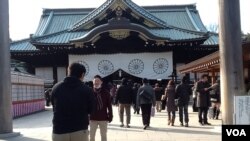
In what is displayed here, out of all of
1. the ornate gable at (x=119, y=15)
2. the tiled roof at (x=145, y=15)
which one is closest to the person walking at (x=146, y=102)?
the tiled roof at (x=145, y=15)

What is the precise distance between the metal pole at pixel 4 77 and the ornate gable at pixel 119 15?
1827 cm

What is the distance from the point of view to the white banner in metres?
31.6

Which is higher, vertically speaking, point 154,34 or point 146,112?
point 154,34

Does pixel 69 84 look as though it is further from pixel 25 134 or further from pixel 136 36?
pixel 136 36

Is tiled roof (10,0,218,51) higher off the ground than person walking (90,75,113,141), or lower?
higher

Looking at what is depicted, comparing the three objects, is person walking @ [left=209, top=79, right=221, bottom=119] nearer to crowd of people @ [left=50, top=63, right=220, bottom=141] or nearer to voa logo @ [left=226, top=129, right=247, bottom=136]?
crowd of people @ [left=50, top=63, right=220, bottom=141]

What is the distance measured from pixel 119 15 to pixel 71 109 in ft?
84.1

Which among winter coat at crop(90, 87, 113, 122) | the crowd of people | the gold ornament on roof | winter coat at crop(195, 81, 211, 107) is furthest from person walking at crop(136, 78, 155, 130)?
the gold ornament on roof

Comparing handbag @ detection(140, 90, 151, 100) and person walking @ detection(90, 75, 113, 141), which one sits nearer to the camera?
person walking @ detection(90, 75, 113, 141)

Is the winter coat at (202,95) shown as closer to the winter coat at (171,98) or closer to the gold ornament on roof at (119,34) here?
the winter coat at (171,98)

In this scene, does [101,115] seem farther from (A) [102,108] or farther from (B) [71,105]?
(B) [71,105]

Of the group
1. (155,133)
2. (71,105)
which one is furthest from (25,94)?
(71,105)

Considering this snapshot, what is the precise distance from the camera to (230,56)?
36.0 ft

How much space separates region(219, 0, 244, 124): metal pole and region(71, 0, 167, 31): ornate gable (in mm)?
20479
